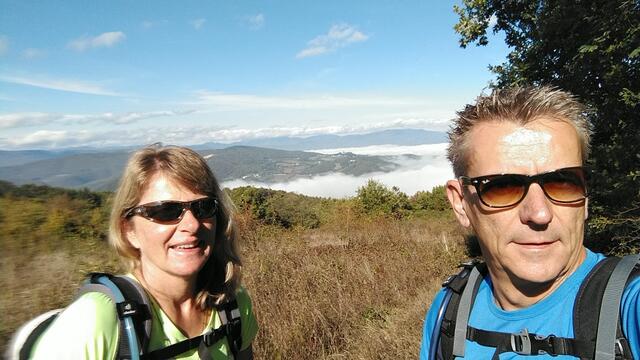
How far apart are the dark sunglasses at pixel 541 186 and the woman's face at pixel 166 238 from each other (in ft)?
4.56

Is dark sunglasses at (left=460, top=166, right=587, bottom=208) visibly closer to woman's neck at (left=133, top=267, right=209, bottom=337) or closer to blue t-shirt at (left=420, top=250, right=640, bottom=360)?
blue t-shirt at (left=420, top=250, right=640, bottom=360)

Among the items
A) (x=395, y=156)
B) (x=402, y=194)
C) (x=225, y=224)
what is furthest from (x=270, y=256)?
(x=395, y=156)

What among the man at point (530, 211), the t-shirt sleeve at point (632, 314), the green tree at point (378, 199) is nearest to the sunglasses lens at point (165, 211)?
the man at point (530, 211)

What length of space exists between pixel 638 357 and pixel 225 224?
1882 mm

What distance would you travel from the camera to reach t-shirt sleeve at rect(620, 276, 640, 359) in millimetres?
1064

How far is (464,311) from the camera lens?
1.50m

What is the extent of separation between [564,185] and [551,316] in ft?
1.38

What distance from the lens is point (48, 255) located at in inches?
171

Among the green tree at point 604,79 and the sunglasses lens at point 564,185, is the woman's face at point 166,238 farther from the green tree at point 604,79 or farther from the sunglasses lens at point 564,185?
the green tree at point 604,79

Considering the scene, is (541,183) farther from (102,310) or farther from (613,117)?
(613,117)

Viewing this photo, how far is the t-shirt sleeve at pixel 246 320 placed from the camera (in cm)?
216

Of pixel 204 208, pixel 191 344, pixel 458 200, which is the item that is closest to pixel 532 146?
pixel 458 200

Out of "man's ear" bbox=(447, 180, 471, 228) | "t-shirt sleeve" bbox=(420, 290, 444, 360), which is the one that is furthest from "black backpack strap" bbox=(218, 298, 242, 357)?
"man's ear" bbox=(447, 180, 471, 228)

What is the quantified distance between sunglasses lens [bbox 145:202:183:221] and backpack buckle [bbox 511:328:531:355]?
1.52 m
